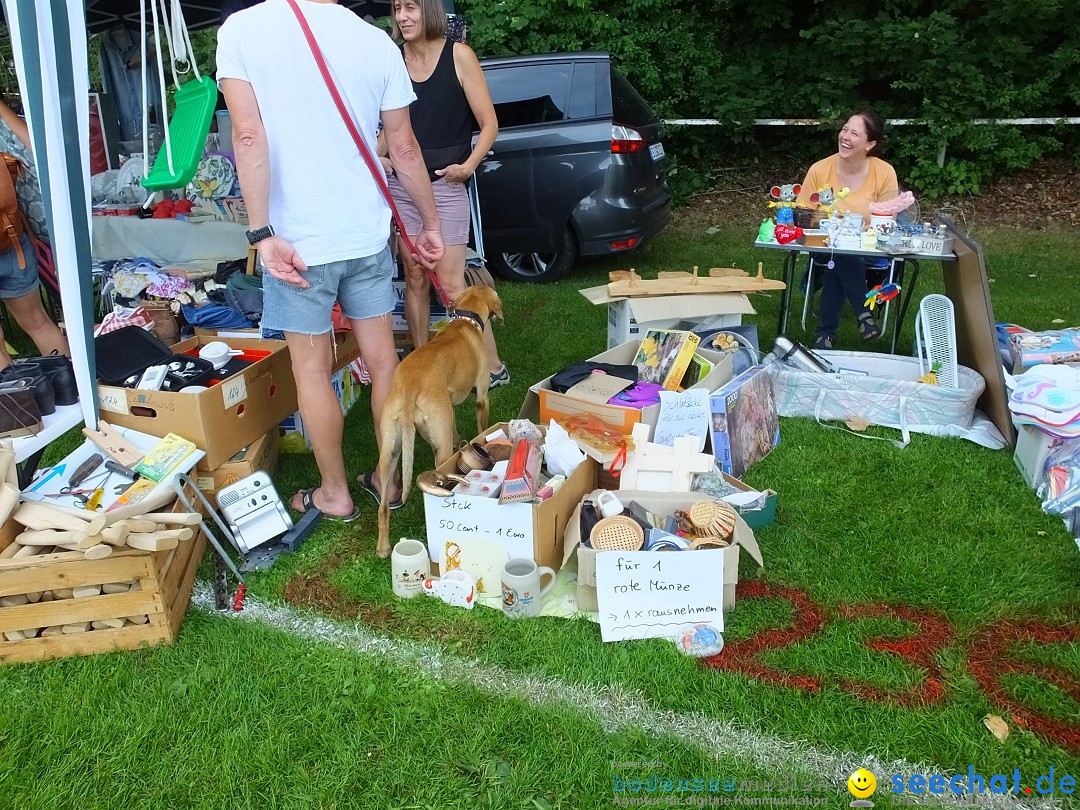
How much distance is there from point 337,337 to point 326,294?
1429mm

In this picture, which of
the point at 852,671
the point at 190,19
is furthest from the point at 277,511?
the point at 190,19

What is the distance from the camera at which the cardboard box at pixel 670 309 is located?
→ 4.31 metres

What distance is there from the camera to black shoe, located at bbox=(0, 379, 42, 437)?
282 cm

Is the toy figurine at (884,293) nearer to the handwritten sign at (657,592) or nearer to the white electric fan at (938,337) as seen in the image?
the white electric fan at (938,337)

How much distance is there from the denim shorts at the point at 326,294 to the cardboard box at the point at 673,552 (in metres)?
1.14

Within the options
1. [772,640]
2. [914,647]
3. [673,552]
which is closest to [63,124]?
[673,552]

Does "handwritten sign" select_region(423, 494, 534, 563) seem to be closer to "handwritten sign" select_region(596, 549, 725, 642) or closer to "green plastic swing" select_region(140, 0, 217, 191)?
"handwritten sign" select_region(596, 549, 725, 642)

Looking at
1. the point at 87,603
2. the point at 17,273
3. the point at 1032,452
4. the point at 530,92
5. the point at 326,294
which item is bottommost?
the point at 1032,452

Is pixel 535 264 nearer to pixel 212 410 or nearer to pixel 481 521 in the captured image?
pixel 212 410

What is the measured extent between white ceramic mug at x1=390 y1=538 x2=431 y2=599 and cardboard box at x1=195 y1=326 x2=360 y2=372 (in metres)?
1.56

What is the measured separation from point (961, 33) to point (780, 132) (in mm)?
2320

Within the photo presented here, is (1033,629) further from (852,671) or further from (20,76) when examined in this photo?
(20,76)

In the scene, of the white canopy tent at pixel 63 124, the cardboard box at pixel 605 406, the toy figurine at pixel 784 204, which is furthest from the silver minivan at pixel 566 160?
the white canopy tent at pixel 63 124

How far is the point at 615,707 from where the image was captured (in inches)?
92.4
